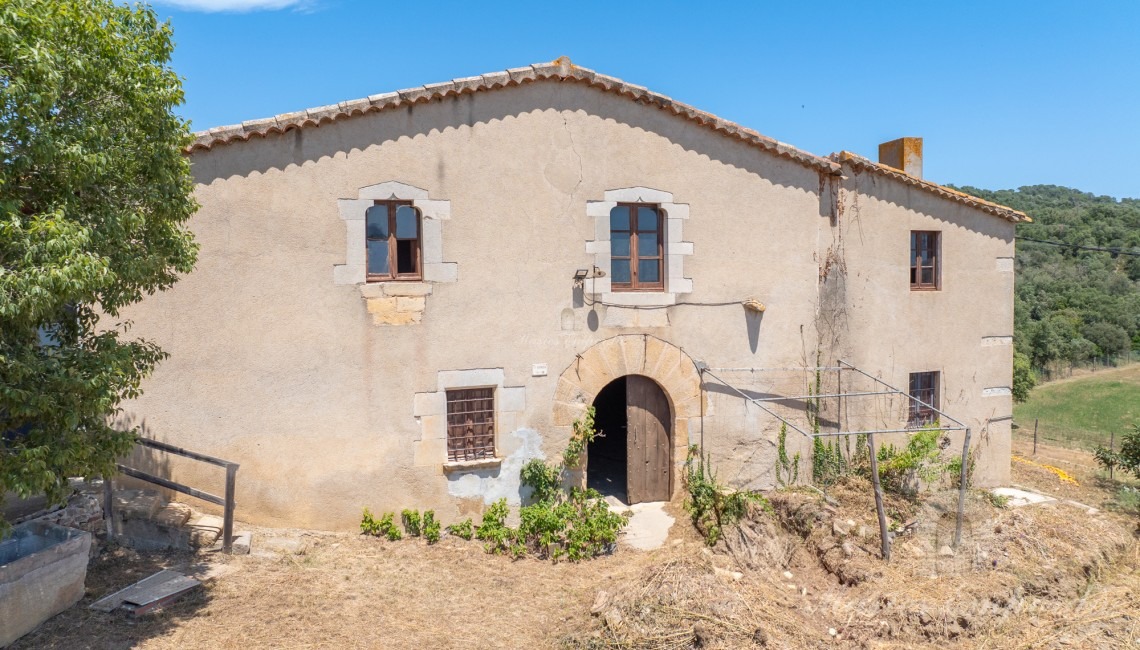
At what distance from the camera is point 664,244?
1066cm

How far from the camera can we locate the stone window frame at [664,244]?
10297 mm

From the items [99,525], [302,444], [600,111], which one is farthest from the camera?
[600,111]

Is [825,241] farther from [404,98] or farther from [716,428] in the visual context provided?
[404,98]

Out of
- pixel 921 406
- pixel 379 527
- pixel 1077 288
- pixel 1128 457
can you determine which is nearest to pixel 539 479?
pixel 379 527

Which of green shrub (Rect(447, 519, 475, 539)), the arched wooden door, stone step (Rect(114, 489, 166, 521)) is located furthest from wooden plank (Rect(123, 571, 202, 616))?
the arched wooden door

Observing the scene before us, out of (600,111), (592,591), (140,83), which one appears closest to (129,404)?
(140,83)

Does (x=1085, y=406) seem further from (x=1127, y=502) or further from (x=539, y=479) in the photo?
(x=539, y=479)

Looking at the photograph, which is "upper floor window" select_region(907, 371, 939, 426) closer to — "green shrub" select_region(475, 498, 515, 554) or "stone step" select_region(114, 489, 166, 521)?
"green shrub" select_region(475, 498, 515, 554)

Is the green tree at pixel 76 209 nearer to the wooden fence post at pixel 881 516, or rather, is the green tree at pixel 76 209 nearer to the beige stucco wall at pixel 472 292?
the beige stucco wall at pixel 472 292

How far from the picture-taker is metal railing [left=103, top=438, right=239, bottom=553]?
802 centimetres

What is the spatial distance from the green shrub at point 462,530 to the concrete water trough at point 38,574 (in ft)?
13.3

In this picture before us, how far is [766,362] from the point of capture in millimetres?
11203

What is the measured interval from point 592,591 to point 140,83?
22.0ft

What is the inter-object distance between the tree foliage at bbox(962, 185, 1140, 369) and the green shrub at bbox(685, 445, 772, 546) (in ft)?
98.5
